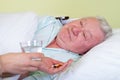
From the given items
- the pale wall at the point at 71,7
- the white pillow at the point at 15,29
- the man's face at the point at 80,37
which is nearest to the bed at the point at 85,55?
the white pillow at the point at 15,29

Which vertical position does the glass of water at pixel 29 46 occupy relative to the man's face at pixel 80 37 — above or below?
above

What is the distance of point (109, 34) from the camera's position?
61.3 inches

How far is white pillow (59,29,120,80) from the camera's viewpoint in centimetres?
114

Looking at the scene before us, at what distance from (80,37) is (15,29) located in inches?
16.5

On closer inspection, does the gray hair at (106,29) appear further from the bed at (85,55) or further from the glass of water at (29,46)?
the glass of water at (29,46)

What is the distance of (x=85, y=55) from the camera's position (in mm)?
1284

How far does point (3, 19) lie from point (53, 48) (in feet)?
1.22

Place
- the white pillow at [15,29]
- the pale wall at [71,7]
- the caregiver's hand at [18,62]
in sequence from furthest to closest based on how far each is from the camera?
the pale wall at [71,7] < the white pillow at [15,29] < the caregiver's hand at [18,62]

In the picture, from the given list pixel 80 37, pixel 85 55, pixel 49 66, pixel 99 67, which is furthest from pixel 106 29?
pixel 49 66

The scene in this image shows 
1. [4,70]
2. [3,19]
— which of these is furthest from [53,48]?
[4,70]

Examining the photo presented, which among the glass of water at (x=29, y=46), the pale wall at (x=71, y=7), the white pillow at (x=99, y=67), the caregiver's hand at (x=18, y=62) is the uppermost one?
the pale wall at (x=71, y=7)

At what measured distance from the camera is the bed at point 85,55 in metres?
1.15

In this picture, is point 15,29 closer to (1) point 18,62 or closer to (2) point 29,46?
(2) point 29,46

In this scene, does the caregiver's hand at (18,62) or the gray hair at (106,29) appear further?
the gray hair at (106,29)
